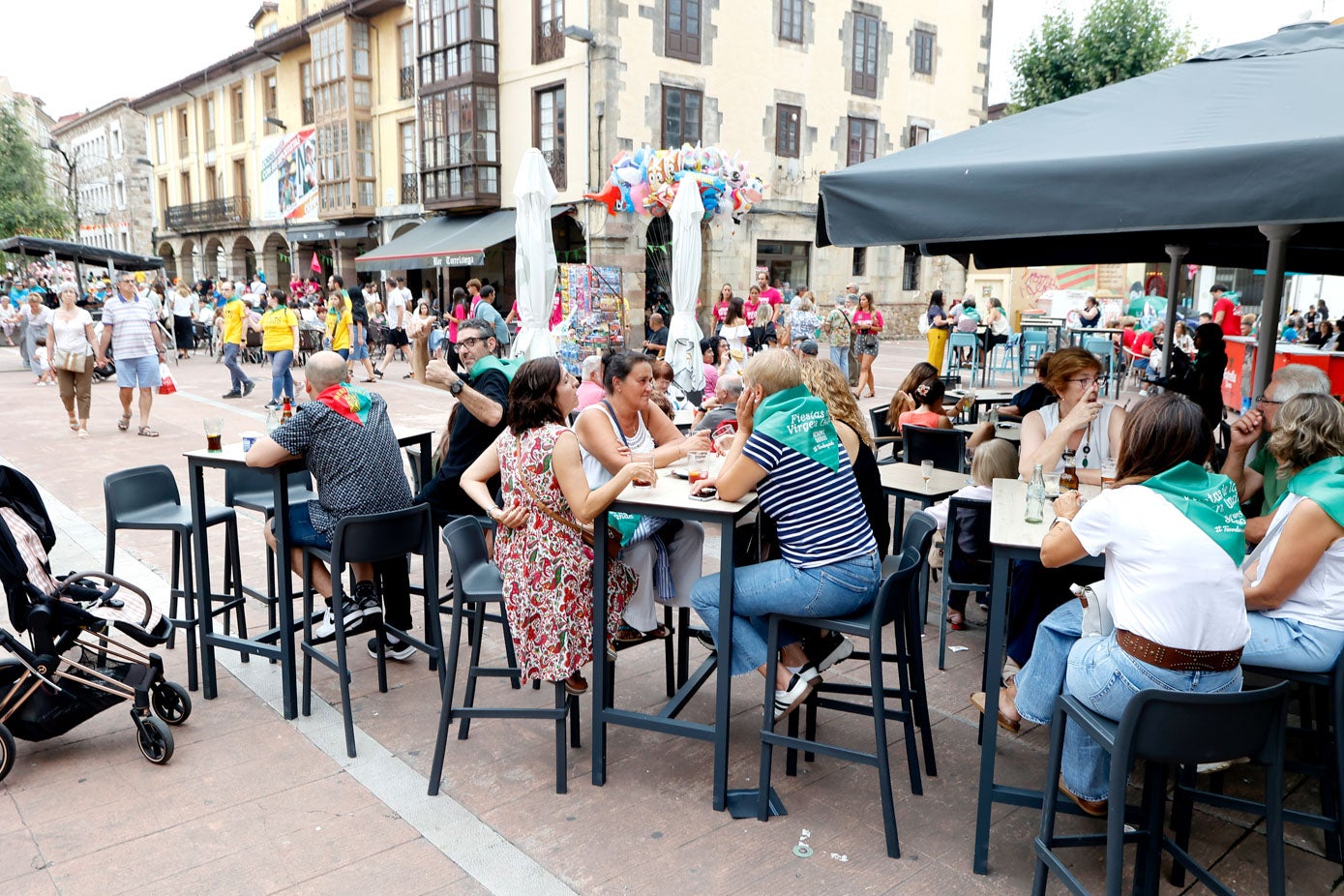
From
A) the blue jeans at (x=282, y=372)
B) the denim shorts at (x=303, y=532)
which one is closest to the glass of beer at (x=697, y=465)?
the denim shorts at (x=303, y=532)

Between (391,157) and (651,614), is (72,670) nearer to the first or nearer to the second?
(651,614)

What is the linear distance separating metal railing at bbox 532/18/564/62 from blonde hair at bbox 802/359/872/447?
742 inches

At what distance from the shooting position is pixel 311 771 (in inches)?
136

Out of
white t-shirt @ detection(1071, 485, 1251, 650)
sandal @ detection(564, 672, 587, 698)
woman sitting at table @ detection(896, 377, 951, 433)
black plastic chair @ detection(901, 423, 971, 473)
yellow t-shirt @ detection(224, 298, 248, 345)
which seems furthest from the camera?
yellow t-shirt @ detection(224, 298, 248, 345)

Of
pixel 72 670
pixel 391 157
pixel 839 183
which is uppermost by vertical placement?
pixel 391 157

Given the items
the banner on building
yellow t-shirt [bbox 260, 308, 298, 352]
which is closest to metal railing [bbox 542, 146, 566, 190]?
yellow t-shirt [bbox 260, 308, 298, 352]

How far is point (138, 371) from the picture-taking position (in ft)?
33.4

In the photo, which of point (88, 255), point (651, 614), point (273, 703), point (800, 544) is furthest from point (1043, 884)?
point (88, 255)

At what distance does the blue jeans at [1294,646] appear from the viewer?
8.80 feet

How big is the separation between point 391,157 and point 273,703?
25.1 m

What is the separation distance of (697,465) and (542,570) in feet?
2.93

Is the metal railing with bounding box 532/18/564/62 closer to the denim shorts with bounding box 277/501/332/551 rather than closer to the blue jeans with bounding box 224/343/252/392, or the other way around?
the blue jeans with bounding box 224/343/252/392

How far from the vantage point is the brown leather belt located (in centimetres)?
241

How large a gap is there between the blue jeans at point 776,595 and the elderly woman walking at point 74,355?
9386mm
